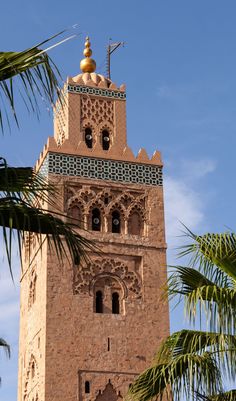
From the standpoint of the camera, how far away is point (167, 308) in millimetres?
21031

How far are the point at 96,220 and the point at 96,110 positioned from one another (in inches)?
124

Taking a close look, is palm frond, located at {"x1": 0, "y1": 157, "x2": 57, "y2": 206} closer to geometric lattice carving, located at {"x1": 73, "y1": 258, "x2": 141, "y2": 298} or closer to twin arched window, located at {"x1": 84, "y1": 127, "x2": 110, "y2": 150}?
geometric lattice carving, located at {"x1": 73, "y1": 258, "x2": 141, "y2": 298}

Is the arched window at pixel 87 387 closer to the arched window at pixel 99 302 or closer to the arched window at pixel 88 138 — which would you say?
the arched window at pixel 99 302

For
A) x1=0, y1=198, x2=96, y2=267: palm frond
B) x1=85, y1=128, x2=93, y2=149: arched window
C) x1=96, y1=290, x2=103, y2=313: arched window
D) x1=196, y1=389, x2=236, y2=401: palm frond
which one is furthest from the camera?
x1=85, y1=128, x2=93, y2=149: arched window

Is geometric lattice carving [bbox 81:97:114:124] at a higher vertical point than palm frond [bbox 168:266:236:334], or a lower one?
higher

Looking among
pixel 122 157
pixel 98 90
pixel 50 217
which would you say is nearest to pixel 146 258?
pixel 122 157

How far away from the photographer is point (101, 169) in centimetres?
2172

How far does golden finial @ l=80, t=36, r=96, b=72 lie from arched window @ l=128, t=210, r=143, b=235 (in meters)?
4.44

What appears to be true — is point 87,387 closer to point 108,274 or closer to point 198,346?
point 108,274

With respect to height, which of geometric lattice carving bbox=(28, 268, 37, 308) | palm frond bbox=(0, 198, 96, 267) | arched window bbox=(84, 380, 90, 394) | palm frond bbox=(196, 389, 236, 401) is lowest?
arched window bbox=(84, 380, 90, 394)

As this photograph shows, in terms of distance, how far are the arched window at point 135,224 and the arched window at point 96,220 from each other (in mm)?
761

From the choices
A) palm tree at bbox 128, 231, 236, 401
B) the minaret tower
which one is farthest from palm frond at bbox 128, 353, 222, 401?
Result: the minaret tower

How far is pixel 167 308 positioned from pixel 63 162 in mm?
4332

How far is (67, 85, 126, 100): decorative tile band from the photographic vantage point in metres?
22.5
